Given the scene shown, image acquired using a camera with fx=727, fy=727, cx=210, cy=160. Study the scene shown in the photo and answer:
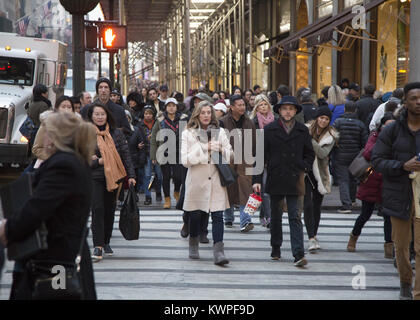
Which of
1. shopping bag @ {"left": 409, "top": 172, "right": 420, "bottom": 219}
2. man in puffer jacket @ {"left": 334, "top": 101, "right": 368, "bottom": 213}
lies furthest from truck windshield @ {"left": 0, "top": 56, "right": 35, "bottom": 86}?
shopping bag @ {"left": 409, "top": 172, "right": 420, "bottom": 219}

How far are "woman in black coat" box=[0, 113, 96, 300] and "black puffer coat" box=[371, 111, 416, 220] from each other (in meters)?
3.10

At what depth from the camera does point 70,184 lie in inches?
158

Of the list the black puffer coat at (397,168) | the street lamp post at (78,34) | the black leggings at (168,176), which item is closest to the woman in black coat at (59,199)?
the black puffer coat at (397,168)

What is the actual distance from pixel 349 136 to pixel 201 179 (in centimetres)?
454

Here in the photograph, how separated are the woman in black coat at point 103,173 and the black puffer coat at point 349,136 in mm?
4729

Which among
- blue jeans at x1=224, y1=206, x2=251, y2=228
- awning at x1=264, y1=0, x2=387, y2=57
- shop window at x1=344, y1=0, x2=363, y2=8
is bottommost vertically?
blue jeans at x1=224, y1=206, x2=251, y2=228

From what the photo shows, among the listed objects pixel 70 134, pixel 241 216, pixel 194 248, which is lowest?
pixel 194 248

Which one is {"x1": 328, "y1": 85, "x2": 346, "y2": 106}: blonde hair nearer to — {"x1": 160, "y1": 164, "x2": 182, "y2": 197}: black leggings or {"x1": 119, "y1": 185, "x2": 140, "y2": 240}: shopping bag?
{"x1": 160, "y1": 164, "x2": 182, "y2": 197}: black leggings

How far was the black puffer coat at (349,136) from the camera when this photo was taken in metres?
11.9

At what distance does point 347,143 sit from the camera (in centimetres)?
1198

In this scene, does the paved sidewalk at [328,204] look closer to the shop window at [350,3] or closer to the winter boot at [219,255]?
the winter boot at [219,255]

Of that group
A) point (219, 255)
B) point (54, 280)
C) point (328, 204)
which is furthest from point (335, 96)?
point (54, 280)

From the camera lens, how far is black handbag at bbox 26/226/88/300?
400 centimetres

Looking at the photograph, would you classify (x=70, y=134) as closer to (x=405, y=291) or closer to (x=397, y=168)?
(x=397, y=168)
